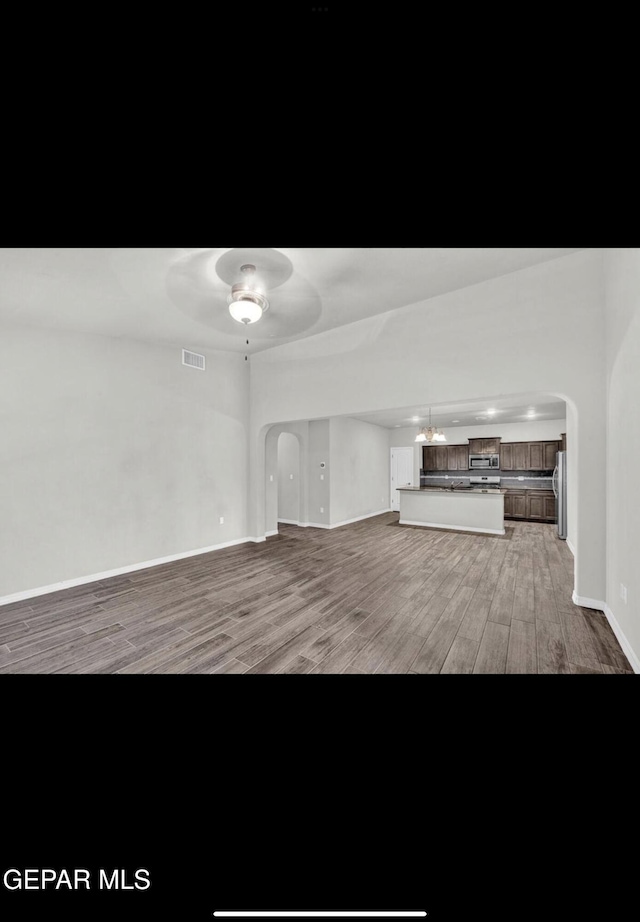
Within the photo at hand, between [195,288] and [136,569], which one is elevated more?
[195,288]

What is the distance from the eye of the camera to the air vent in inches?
192

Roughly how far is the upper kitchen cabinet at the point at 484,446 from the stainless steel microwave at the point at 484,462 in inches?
4.5

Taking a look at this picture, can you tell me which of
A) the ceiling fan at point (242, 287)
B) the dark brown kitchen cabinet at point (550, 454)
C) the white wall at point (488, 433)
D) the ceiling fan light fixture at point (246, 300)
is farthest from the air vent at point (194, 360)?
the dark brown kitchen cabinet at point (550, 454)

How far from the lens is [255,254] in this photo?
2.60m

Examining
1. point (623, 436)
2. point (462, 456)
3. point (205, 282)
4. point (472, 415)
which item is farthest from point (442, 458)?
point (205, 282)

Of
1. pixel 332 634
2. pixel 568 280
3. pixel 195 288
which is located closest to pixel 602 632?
pixel 332 634

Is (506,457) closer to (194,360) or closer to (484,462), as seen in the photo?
(484,462)

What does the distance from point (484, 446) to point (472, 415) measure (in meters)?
2.06
